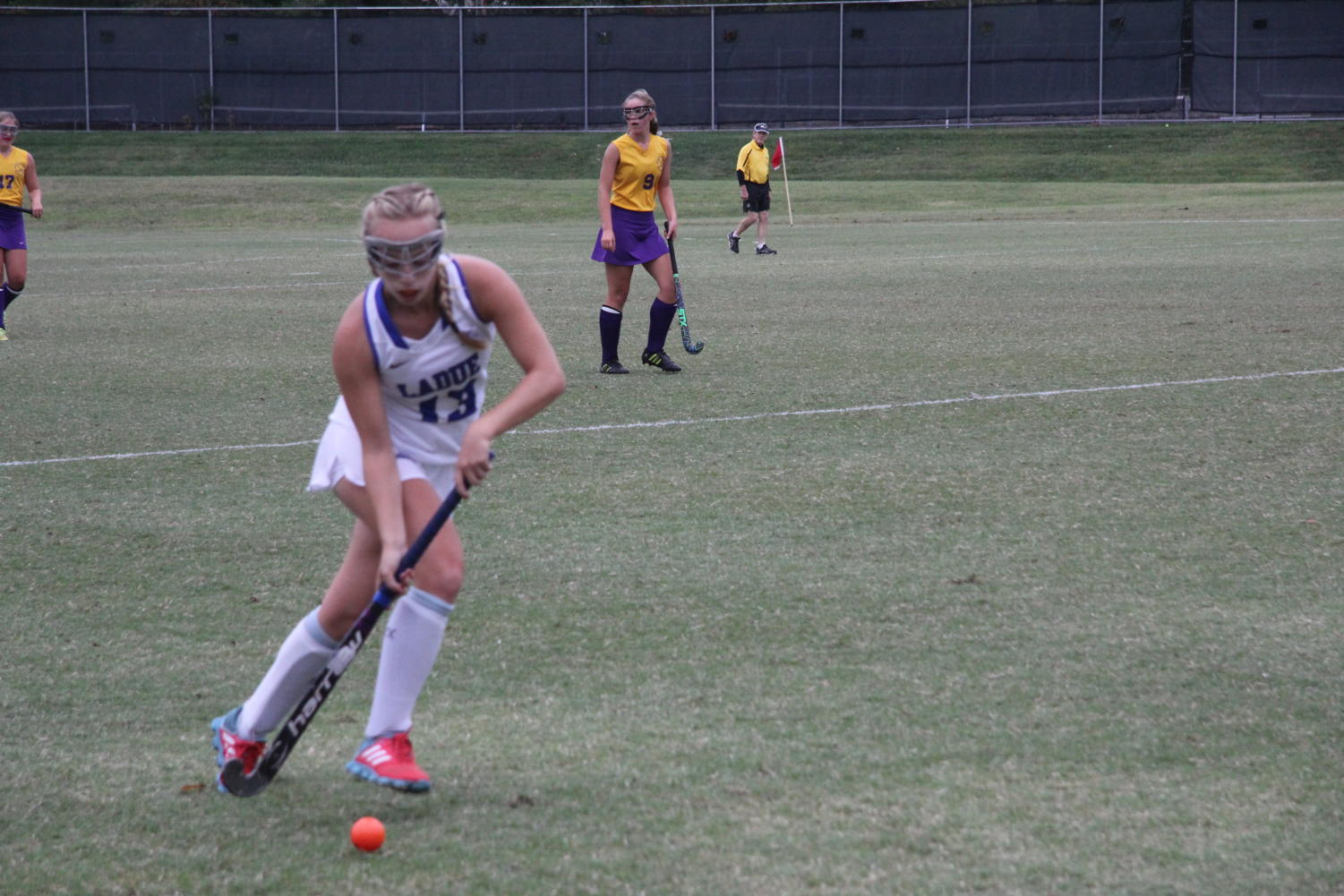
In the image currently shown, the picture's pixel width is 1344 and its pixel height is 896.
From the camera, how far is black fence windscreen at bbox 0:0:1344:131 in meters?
44.2

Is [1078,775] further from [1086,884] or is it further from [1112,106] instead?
[1112,106]

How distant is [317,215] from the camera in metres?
34.6

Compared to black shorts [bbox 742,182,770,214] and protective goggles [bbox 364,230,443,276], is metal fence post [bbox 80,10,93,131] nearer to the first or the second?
black shorts [bbox 742,182,770,214]

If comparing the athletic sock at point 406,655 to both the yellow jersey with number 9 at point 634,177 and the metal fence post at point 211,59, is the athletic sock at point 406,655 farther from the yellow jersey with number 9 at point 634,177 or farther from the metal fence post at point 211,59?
the metal fence post at point 211,59

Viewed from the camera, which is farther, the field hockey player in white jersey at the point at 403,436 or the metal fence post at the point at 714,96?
the metal fence post at the point at 714,96

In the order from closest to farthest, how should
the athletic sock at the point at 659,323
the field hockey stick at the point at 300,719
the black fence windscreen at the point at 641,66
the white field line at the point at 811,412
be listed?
the field hockey stick at the point at 300,719
the white field line at the point at 811,412
the athletic sock at the point at 659,323
the black fence windscreen at the point at 641,66

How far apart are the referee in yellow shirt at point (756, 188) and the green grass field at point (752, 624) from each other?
1156 cm

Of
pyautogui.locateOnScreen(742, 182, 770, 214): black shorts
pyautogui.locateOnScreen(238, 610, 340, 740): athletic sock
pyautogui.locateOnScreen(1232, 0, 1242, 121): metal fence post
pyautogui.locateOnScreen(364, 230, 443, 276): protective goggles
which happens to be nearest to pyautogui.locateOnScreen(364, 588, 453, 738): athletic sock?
pyautogui.locateOnScreen(238, 610, 340, 740): athletic sock

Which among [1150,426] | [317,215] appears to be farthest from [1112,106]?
[1150,426]

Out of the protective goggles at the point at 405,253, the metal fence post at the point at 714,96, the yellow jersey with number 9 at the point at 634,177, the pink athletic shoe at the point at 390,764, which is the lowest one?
the pink athletic shoe at the point at 390,764

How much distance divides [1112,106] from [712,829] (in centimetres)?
4403

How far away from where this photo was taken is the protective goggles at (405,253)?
145 inches

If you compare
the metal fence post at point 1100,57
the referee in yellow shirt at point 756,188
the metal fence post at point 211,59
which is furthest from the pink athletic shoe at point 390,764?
the metal fence post at point 211,59

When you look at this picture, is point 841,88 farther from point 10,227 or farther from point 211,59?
point 10,227
